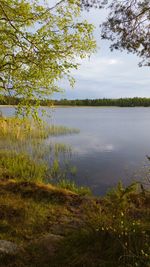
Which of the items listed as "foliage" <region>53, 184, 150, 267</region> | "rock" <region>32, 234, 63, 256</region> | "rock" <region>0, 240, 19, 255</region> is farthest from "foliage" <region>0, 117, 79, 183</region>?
"foliage" <region>53, 184, 150, 267</region>

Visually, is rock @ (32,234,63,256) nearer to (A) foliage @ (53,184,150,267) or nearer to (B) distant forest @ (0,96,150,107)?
(A) foliage @ (53,184,150,267)

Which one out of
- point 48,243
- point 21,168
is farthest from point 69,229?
point 21,168

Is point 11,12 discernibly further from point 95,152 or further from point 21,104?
point 95,152

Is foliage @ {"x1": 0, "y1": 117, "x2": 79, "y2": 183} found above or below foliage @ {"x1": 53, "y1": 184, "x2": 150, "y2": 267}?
below

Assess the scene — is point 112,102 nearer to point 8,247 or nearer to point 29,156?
point 29,156

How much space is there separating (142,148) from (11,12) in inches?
790

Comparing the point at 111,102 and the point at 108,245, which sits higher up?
the point at 111,102

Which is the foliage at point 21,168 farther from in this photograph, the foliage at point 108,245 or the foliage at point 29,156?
the foliage at point 108,245

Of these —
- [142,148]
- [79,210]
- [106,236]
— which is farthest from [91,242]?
[142,148]

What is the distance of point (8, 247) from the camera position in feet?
18.9

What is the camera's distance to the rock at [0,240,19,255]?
5.54 meters

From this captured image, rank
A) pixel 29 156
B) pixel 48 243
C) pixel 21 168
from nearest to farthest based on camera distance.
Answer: pixel 48 243
pixel 21 168
pixel 29 156

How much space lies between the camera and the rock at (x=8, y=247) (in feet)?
18.2

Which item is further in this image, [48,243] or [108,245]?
[48,243]
